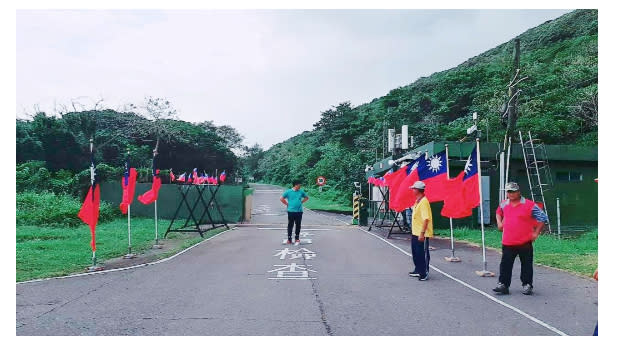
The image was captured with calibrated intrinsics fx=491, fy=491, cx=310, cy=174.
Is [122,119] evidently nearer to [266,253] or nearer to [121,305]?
[266,253]

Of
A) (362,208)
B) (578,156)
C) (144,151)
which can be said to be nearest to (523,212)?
(362,208)

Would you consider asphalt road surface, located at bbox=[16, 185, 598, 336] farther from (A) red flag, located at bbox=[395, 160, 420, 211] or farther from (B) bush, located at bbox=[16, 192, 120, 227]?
(B) bush, located at bbox=[16, 192, 120, 227]

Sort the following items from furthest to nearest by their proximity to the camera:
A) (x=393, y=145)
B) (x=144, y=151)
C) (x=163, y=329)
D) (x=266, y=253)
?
(x=144, y=151) → (x=393, y=145) → (x=266, y=253) → (x=163, y=329)

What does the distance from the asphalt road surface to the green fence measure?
13284mm

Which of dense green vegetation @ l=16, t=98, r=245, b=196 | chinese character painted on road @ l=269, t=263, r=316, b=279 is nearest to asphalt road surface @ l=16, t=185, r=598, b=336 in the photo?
chinese character painted on road @ l=269, t=263, r=316, b=279

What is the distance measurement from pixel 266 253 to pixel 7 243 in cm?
598

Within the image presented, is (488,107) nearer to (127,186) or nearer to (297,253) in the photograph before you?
(297,253)

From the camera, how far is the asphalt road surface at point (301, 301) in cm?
543

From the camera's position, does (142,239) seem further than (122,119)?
No

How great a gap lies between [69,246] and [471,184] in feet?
33.1

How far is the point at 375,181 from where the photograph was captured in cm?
1920

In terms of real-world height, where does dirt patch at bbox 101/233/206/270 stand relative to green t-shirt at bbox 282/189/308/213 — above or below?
below

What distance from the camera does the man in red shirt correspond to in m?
7.08

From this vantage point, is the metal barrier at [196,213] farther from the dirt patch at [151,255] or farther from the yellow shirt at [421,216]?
the yellow shirt at [421,216]
